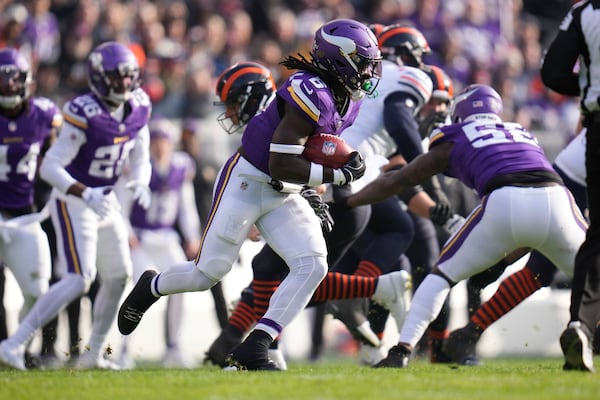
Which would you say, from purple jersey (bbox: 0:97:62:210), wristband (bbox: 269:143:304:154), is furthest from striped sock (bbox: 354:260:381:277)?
purple jersey (bbox: 0:97:62:210)

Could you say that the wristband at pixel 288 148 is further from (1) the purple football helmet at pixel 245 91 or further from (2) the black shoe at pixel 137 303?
(1) the purple football helmet at pixel 245 91

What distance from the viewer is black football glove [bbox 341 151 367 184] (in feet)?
19.3

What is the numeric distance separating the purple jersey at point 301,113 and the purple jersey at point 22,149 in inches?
102

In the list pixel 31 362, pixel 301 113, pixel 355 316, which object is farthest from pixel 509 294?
pixel 31 362

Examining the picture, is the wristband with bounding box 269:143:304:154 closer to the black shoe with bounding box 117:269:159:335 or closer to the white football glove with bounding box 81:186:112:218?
the black shoe with bounding box 117:269:159:335

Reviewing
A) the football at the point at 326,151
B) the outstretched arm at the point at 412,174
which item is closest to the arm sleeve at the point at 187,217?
the outstretched arm at the point at 412,174

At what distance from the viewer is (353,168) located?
5.91m

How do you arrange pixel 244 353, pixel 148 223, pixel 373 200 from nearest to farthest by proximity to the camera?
pixel 244 353 < pixel 373 200 < pixel 148 223

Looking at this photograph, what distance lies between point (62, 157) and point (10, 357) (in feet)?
4.53

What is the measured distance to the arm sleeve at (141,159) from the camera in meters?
8.19

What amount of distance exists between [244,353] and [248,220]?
700 millimetres

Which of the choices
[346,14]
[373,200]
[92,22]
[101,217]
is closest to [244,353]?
[373,200]

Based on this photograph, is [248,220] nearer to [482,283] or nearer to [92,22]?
[482,283]

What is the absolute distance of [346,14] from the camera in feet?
49.0
